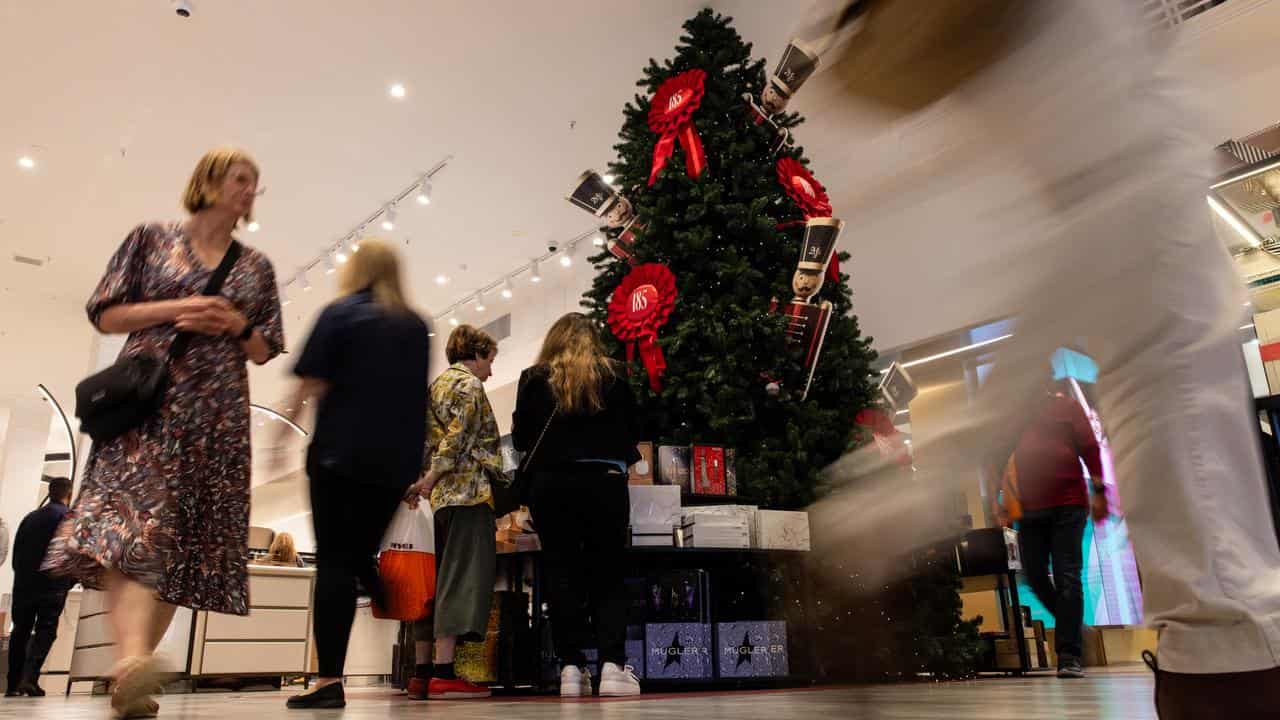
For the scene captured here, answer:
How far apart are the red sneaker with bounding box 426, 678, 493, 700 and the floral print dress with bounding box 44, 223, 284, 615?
1532 mm

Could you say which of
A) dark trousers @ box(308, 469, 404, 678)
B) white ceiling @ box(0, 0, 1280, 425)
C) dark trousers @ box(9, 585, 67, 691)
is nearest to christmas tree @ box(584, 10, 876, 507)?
white ceiling @ box(0, 0, 1280, 425)

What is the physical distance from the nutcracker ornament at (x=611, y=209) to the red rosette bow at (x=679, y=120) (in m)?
0.22

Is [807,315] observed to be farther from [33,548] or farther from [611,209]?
[33,548]

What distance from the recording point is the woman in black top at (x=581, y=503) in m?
3.11

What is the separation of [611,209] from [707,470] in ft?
5.26

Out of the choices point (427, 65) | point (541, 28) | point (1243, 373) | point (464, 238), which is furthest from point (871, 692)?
point (464, 238)

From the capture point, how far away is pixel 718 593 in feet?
12.7

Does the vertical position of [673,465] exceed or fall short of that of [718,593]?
it exceeds it

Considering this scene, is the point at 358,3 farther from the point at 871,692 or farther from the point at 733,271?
the point at 871,692

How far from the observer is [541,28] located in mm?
6438

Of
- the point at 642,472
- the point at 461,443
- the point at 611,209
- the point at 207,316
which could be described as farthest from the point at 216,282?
the point at 611,209

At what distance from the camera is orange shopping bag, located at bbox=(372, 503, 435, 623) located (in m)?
3.48

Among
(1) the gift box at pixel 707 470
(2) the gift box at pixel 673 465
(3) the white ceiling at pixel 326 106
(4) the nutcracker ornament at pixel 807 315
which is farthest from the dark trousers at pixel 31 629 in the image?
(4) the nutcracker ornament at pixel 807 315

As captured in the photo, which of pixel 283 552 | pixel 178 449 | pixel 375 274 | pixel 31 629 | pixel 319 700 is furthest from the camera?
pixel 283 552
